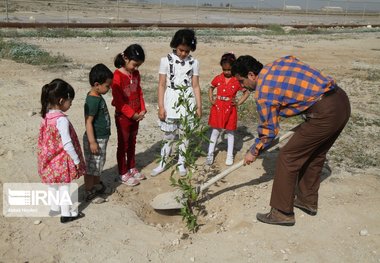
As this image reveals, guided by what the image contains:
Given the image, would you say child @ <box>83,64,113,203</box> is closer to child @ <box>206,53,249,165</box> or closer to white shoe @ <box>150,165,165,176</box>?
white shoe @ <box>150,165,165,176</box>

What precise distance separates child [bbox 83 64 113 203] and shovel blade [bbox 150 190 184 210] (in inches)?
21.1

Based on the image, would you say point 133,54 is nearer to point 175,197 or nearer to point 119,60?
point 119,60

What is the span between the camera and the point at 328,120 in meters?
3.16

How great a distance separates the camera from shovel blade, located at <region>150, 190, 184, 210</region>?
3658 mm

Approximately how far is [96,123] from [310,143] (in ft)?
6.00

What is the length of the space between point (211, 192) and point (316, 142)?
4.25 ft

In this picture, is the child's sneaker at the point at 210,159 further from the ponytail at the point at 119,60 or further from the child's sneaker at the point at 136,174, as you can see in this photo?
the ponytail at the point at 119,60

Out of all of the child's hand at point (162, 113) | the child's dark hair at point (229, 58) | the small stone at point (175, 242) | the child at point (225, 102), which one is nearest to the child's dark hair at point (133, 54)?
the child's hand at point (162, 113)

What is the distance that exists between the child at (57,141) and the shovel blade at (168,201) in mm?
789

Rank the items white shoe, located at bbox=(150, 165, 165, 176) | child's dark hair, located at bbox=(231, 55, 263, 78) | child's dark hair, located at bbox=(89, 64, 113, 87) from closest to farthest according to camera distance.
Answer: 1. child's dark hair, located at bbox=(231, 55, 263, 78)
2. child's dark hair, located at bbox=(89, 64, 113, 87)
3. white shoe, located at bbox=(150, 165, 165, 176)

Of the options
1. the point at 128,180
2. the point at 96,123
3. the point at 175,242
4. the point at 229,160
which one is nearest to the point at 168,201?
the point at 175,242

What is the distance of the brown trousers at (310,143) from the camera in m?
3.15

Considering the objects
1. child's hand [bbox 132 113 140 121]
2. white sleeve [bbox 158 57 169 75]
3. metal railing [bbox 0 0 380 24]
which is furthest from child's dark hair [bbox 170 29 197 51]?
metal railing [bbox 0 0 380 24]

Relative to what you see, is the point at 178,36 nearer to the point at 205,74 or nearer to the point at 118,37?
→ the point at 205,74
